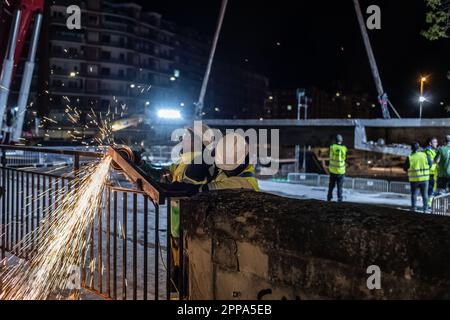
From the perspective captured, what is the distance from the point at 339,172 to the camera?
12.7 m

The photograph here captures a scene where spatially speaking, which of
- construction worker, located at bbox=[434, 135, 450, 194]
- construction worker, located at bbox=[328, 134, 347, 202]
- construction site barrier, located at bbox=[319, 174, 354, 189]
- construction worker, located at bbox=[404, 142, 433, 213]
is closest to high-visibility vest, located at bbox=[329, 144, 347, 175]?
construction worker, located at bbox=[328, 134, 347, 202]

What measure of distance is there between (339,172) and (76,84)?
6299 cm

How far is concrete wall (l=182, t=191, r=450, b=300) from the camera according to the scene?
2.22 m

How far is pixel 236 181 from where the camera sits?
4.04 metres

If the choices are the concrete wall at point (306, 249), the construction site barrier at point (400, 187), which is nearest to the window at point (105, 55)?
the construction site barrier at point (400, 187)

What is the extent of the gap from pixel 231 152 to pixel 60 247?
2.59 m

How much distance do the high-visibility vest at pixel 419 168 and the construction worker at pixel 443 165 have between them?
413 millimetres

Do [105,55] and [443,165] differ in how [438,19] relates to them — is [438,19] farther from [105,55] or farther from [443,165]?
[105,55]

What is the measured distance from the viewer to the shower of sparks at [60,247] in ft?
16.2

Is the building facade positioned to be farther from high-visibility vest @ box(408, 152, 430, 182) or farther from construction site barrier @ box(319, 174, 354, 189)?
high-visibility vest @ box(408, 152, 430, 182)

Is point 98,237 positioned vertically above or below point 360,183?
above

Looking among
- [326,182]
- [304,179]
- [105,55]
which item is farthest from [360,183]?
[105,55]

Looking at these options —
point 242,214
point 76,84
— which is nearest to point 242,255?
point 242,214
